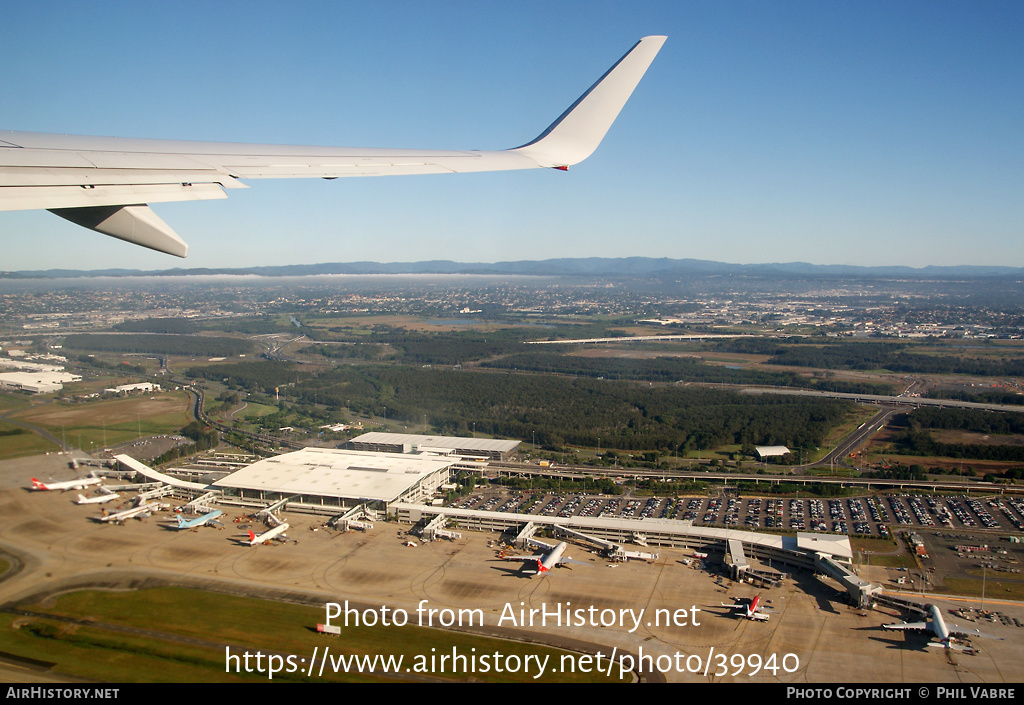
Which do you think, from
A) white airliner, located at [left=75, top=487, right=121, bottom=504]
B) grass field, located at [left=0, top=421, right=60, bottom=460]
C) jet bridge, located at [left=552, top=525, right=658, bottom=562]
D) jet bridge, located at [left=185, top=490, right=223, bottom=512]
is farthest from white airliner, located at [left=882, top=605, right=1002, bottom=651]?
grass field, located at [left=0, top=421, right=60, bottom=460]

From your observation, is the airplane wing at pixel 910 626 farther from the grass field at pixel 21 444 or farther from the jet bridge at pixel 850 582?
the grass field at pixel 21 444

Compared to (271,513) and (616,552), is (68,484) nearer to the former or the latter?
(271,513)

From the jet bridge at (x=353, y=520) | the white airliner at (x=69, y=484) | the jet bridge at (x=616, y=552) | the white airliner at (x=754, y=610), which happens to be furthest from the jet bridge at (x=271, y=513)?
the white airliner at (x=754, y=610)

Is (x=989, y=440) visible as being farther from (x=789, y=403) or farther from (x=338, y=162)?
(x=338, y=162)

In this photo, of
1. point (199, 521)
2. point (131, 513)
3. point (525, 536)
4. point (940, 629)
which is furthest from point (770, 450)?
point (131, 513)

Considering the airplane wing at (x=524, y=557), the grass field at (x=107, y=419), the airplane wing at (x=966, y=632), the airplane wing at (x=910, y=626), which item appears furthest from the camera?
the grass field at (x=107, y=419)

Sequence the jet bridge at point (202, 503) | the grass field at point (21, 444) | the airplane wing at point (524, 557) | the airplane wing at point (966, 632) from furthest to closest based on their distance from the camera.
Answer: the grass field at point (21, 444), the jet bridge at point (202, 503), the airplane wing at point (524, 557), the airplane wing at point (966, 632)

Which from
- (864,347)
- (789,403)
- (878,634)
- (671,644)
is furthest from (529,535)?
(864,347)
